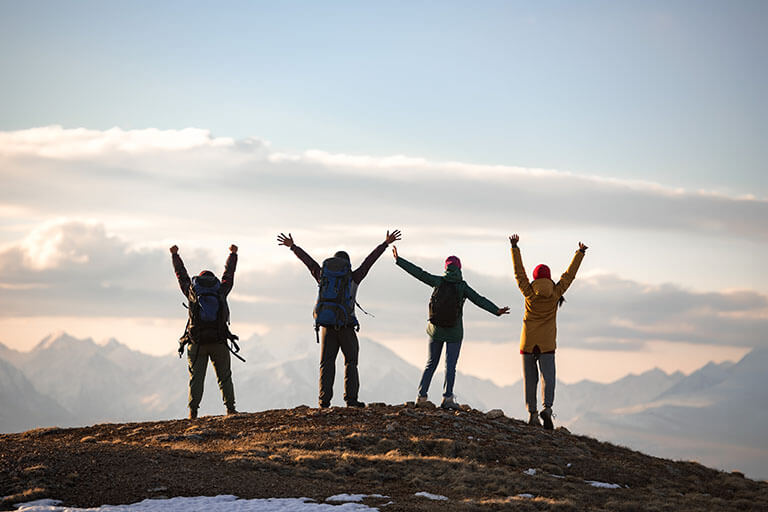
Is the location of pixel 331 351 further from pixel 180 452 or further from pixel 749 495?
pixel 749 495

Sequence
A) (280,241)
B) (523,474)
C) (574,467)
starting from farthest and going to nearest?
(280,241), (574,467), (523,474)

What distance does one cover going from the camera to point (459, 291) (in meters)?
20.1

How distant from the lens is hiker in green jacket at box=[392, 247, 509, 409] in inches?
785

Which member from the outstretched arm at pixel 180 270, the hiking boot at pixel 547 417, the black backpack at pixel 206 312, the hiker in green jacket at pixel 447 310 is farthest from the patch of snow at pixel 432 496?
the outstretched arm at pixel 180 270

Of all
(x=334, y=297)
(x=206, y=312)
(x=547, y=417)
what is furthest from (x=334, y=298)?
(x=547, y=417)

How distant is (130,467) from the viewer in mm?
14984

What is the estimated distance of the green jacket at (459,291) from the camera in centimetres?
1998

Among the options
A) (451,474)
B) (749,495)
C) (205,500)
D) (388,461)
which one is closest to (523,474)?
(451,474)

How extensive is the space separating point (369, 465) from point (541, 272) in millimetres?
6824

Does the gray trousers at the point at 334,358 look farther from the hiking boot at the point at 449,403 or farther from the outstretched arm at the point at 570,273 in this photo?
the outstretched arm at the point at 570,273

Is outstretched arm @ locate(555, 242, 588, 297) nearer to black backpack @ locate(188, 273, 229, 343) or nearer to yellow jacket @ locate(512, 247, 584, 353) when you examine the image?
yellow jacket @ locate(512, 247, 584, 353)

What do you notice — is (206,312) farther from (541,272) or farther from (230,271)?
(541,272)

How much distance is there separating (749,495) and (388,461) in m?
7.41

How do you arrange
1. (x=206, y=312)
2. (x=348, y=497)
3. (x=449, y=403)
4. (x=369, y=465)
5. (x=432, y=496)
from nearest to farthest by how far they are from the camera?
(x=348, y=497) → (x=432, y=496) → (x=369, y=465) → (x=449, y=403) → (x=206, y=312)
